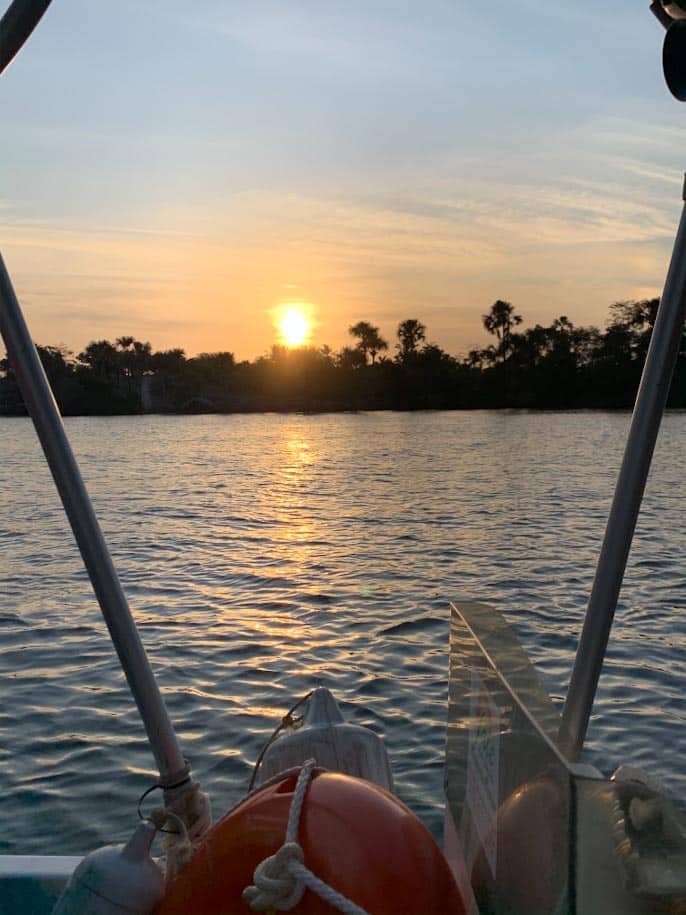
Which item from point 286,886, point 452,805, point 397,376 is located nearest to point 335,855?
point 286,886

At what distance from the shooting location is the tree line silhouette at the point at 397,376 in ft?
264

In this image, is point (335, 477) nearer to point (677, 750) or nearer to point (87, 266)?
point (677, 750)

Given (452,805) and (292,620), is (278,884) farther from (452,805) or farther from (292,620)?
(292,620)

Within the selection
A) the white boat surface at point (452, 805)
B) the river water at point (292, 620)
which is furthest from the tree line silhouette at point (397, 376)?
the white boat surface at point (452, 805)

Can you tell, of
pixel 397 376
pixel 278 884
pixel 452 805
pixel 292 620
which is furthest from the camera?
pixel 397 376

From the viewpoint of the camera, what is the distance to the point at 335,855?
121cm

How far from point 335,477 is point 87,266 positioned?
1267 inches

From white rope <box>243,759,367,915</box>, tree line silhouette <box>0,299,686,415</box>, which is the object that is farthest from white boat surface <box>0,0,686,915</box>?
tree line silhouette <box>0,299,686,415</box>

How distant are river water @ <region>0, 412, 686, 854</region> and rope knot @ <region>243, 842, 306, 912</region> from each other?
350cm

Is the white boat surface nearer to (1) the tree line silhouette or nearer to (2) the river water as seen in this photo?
(2) the river water

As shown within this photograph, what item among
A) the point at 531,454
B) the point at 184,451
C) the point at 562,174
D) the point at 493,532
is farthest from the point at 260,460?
the point at 493,532

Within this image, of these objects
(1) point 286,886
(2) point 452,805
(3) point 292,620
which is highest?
(1) point 286,886

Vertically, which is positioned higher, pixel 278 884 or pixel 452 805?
pixel 278 884

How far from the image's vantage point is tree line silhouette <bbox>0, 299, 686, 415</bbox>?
80375 mm
